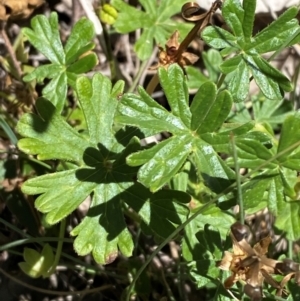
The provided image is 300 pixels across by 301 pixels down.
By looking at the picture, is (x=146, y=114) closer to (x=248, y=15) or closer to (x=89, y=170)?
(x=89, y=170)

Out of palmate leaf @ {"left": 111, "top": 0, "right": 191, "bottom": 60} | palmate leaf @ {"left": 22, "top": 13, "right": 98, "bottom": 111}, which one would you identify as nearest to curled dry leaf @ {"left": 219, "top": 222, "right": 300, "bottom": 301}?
palmate leaf @ {"left": 22, "top": 13, "right": 98, "bottom": 111}

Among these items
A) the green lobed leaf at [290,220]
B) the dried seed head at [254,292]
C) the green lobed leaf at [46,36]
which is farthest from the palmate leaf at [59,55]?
the dried seed head at [254,292]

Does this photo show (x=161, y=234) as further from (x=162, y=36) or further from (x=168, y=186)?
(x=162, y=36)

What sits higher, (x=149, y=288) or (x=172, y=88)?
(x=172, y=88)

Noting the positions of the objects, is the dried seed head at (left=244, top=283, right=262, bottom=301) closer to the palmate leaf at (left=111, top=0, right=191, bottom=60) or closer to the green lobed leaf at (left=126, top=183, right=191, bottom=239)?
the green lobed leaf at (left=126, top=183, right=191, bottom=239)

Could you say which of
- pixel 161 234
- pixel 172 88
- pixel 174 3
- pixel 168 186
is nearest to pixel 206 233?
pixel 161 234

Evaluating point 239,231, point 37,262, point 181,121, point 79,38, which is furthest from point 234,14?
point 37,262

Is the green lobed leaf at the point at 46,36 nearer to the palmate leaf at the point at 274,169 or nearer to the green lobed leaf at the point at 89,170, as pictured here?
the green lobed leaf at the point at 89,170
